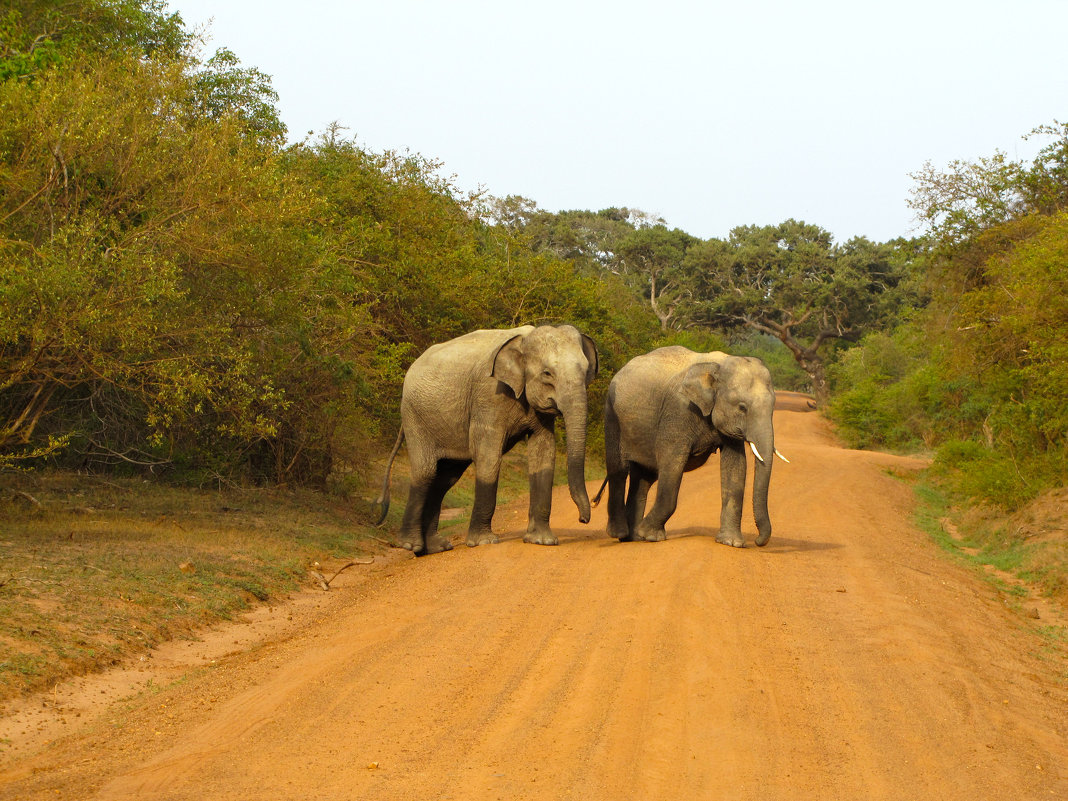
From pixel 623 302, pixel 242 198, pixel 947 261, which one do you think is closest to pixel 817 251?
pixel 623 302

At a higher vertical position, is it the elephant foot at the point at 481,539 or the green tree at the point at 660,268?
the green tree at the point at 660,268

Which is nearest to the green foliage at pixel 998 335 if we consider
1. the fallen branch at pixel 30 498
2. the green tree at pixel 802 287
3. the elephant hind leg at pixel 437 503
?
the elephant hind leg at pixel 437 503

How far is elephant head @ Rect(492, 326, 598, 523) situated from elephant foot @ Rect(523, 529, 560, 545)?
0.76m

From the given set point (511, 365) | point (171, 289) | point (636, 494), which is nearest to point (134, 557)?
point (171, 289)

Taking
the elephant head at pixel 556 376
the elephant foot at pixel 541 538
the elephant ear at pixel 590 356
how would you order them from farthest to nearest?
the elephant ear at pixel 590 356, the elephant foot at pixel 541 538, the elephant head at pixel 556 376

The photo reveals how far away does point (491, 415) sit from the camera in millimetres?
13359

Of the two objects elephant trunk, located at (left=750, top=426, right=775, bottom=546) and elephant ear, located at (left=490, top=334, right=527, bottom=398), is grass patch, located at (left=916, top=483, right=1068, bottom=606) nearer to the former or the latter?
elephant trunk, located at (left=750, top=426, right=775, bottom=546)

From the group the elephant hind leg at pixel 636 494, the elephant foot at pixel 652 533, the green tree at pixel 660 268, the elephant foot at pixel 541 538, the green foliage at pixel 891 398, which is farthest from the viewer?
the green tree at pixel 660 268

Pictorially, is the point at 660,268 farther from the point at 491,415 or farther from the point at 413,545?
the point at 491,415

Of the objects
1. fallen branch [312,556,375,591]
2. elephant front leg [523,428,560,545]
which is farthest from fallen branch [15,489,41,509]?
elephant front leg [523,428,560,545]

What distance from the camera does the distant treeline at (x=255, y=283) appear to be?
12.4m

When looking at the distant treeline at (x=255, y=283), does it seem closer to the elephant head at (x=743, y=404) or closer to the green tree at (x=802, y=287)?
the elephant head at (x=743, y=404)

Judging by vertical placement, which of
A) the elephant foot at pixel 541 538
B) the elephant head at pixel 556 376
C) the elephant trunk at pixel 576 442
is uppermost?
the elephant head at pixel 556 376

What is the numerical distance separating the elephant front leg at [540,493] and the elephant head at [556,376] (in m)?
0.49
